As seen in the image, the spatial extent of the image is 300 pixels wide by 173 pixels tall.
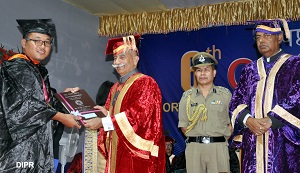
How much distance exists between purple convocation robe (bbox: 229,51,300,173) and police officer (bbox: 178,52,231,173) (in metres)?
1.05

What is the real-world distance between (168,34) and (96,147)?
4.30m

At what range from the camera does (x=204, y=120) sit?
469 cm

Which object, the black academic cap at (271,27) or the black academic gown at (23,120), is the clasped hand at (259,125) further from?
the black academic gown at (23,120)

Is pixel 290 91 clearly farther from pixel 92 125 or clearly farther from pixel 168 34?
pixel 168 34

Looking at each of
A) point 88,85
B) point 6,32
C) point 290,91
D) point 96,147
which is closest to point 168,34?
point 88,85

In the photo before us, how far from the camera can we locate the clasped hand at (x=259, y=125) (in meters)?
3.23

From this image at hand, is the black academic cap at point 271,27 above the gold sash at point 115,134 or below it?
above

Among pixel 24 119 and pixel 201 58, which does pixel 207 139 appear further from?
pixel 24 119

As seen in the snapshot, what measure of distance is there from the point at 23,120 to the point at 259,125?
1.99 metres

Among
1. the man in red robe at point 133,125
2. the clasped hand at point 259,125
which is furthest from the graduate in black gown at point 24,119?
the clasped hand at point 259,125

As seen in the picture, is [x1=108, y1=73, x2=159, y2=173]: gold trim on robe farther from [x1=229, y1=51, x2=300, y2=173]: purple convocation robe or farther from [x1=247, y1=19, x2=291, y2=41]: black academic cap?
[x1=247, y1=19, x2=291, y2=41]: black academic cap

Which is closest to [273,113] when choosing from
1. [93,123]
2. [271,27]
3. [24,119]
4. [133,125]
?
[271,27]

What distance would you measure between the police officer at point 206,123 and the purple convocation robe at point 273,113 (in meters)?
1.05

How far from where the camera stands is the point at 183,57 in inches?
303
